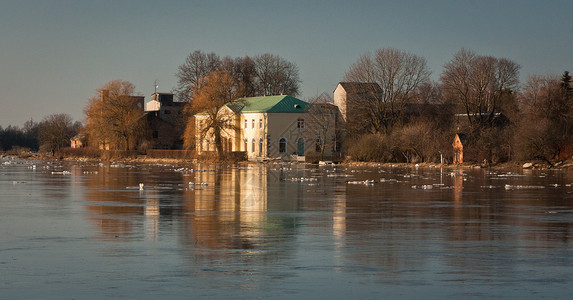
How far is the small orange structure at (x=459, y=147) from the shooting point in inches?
2896

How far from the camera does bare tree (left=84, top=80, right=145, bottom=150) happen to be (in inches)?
4080

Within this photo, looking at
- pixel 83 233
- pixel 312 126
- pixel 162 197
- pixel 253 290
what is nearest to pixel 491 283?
pixel 253 290

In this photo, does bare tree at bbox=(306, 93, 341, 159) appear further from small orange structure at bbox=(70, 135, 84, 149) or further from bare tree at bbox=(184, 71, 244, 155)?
small orange structure at bbox=(70, 135, 84, 149)

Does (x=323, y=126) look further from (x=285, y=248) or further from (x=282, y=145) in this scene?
(x=285, y=248)

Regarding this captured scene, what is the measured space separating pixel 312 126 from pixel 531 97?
1129 inches

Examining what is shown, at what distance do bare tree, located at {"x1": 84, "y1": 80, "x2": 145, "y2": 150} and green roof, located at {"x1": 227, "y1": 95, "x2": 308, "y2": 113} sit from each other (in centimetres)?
1566

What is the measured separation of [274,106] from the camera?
10219 centimetres

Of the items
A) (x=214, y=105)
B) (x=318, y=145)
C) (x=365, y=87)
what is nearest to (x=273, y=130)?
(x=318, y=145)

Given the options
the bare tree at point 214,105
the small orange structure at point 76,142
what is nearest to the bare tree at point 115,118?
the bare tree at point 214,105

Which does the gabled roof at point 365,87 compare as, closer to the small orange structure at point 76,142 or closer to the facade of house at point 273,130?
the facade of house at point 273,130

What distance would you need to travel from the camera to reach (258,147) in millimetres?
102250

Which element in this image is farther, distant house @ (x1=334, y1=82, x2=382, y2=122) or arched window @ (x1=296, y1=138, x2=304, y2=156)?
arched window @ (x1=296, y1=138, x2=304, y2=156)

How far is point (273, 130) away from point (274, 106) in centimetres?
358

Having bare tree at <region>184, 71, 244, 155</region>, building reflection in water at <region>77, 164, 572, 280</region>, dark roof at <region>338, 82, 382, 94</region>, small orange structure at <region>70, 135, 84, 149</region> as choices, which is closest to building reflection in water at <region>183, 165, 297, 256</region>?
building reflection in water at <region>77, 164, 572, 280</region>
